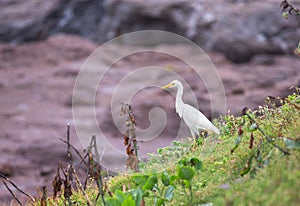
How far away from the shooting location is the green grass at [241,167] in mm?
1925

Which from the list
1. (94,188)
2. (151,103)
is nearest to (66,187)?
(94,188)

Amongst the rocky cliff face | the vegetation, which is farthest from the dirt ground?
the vegetation

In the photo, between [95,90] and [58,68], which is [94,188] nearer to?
[95,90]

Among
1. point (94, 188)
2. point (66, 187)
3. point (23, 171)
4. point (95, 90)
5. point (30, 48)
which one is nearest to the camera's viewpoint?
point (66, 187)

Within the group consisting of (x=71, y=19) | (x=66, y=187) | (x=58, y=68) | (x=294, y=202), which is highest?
(x=71, y=19)

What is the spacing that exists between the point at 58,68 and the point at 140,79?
1.98m

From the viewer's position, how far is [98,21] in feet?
36.8

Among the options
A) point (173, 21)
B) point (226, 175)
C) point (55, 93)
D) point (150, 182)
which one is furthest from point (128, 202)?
point (173, 21)

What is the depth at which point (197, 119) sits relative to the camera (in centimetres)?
420

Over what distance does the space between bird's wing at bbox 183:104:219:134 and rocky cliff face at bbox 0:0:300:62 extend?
5.25 metres

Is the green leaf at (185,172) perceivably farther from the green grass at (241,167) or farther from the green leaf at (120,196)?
the green leaf at (120,196)

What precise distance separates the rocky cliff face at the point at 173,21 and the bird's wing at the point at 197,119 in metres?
5.25

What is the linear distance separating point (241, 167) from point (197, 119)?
1.32 m

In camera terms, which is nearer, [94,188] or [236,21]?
[94,188]
